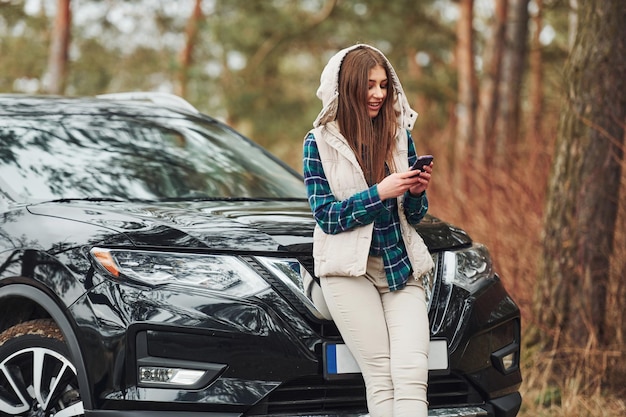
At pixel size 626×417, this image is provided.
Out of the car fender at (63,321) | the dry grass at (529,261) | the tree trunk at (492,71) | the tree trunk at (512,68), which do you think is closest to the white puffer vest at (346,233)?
the car fender at (63,321)

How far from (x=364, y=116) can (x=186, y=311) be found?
98cm

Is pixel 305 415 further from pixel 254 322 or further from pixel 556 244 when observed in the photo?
pixel 556 244

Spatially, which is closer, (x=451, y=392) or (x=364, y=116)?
(x=364, y=116)

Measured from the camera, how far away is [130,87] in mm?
25938

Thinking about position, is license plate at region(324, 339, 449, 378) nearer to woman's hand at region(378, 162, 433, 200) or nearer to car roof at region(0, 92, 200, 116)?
woman's hand at region(378, 162, 433, 200)

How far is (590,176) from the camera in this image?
19.5ft

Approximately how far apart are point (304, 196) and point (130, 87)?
71.1 feet

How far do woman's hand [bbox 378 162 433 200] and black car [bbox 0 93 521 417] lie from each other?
1.31ft

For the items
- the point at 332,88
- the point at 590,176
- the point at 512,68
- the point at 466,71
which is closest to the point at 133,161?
the point at 332,88

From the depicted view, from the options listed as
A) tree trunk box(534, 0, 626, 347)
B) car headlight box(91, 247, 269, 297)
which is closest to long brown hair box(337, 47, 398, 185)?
car headlight box(91, 247, 269, 297)

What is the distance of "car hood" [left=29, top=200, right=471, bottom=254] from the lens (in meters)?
3.56

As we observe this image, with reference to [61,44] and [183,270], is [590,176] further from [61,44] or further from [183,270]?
[61,44]

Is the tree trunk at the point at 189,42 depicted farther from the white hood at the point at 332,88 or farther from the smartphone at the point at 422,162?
the smartphone at the point at 422,162

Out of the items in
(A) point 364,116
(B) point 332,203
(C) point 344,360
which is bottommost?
(C) point 344,360
